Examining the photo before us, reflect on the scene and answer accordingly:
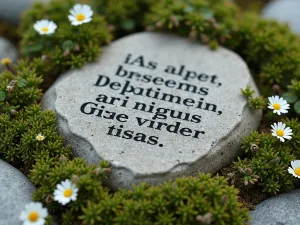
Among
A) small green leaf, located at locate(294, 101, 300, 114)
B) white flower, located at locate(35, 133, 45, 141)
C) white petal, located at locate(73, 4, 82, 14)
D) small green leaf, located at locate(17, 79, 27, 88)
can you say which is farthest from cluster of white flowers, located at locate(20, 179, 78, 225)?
small green leaf, located at locate(294, 101, 300, 114)

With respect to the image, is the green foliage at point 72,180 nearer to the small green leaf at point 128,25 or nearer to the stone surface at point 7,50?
the stone surface at point 7,50

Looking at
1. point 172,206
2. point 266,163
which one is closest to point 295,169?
point 266,163

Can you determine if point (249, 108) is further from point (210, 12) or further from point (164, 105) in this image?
point (210, 12)

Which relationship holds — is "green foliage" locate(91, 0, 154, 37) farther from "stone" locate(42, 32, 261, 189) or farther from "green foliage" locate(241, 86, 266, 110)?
"green foliage" locate(241, 86, 266, 110)

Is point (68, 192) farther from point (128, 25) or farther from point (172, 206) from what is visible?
point (128, 25)

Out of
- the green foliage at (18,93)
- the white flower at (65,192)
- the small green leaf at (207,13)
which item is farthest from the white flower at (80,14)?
the white flower at (65,192)

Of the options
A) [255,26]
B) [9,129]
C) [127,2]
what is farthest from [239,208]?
[127,2]
